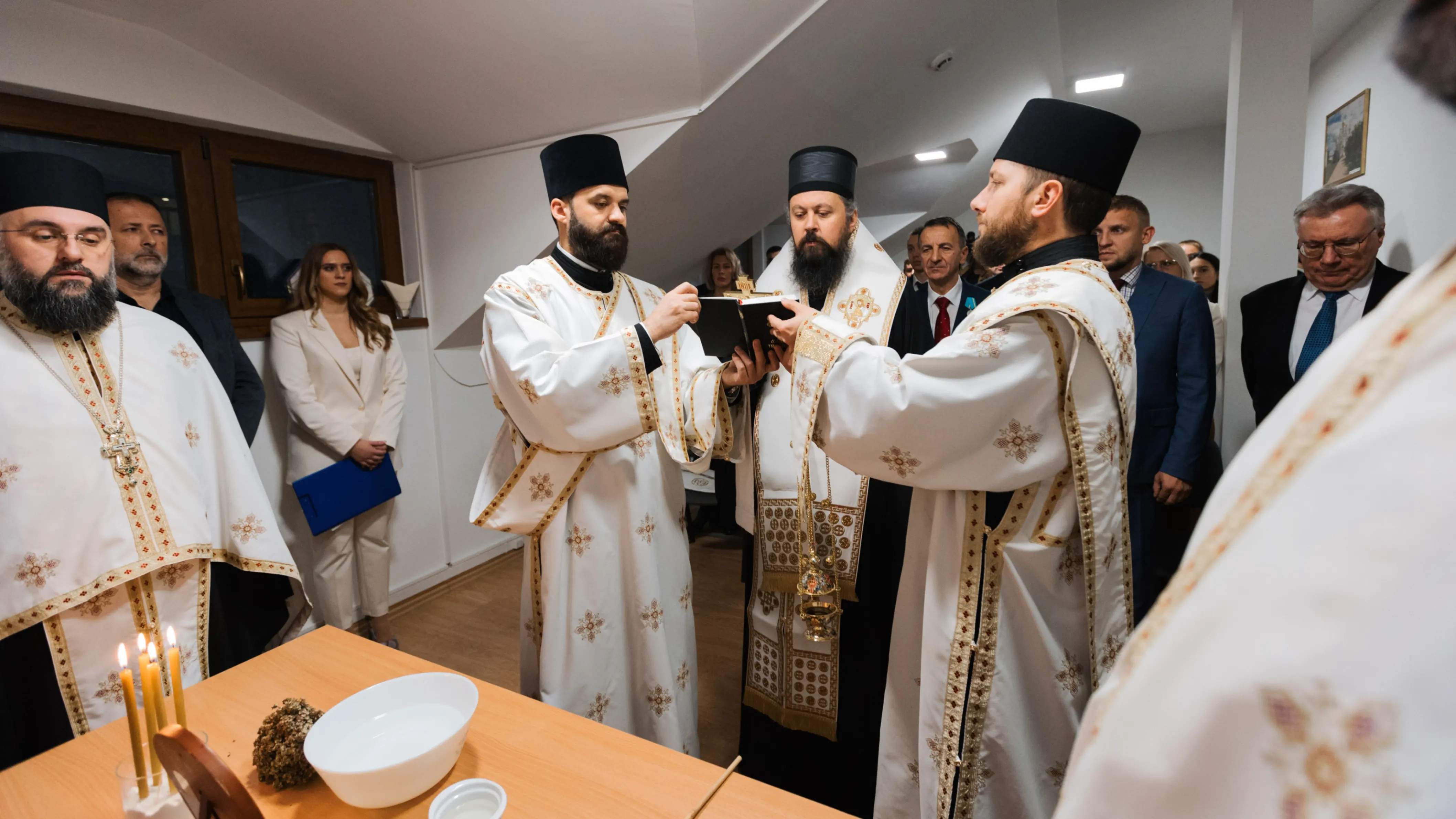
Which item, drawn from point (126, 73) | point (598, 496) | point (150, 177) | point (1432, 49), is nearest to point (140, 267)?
point (150, 177)

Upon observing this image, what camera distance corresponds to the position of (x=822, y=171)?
2.32 m

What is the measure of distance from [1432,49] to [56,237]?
2384mm

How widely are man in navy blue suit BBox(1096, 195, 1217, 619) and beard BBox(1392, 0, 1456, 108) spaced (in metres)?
2.26

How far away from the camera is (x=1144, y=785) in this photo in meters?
0.45

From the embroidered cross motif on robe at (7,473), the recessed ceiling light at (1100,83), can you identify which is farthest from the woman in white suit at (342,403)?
the recessed ceiling light at (1100,83)

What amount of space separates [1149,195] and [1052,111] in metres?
8.67

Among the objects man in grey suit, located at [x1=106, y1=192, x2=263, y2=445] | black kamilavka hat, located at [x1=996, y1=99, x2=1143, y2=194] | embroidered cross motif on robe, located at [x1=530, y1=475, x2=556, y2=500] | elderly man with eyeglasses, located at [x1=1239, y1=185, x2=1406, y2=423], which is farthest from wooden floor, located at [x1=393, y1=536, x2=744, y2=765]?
elderly man with eyeglasses, located at [x1=1239, y1=185, x2=1406, y2=423]

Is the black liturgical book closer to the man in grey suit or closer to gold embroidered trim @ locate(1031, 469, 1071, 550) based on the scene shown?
gold embroidered trim @ locate(1031, 469, 1071, 550)

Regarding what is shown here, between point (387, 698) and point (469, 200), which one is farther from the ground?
point (469, 200)

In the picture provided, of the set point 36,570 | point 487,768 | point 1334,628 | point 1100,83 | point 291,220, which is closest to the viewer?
point 1334,628

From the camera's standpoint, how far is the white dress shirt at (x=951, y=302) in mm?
3852

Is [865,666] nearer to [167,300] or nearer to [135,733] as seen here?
[135,733]

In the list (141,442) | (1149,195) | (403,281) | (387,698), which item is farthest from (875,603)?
(1149,195)

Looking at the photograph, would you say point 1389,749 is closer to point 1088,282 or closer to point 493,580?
point 1088,282
